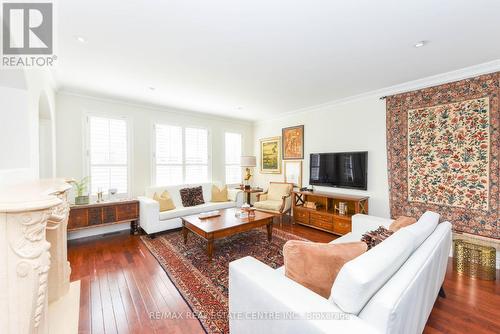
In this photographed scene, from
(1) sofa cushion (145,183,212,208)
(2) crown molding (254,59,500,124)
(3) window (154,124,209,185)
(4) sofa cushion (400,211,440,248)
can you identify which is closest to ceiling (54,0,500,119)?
(2) crown molding (254,59,500,124)

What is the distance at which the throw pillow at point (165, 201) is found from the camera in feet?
13.1

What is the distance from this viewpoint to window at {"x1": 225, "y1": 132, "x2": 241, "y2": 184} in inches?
228

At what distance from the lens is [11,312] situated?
93 centimetres

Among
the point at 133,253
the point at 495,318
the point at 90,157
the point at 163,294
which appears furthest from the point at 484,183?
the point at 90,157

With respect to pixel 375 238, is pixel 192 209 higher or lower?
lower

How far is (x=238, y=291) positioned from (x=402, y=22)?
8.43 feet

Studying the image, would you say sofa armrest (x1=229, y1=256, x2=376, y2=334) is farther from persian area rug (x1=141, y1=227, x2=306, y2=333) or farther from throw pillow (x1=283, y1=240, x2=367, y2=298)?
persian area rug (x1=141, y1=227, x2=306, y2=333)

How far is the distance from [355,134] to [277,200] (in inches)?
85.5

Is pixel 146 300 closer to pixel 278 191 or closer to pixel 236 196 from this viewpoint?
pixel 236 196

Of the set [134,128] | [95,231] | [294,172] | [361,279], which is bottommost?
[95,231]

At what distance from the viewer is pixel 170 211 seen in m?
3.99

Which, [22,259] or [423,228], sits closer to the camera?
[22,259]

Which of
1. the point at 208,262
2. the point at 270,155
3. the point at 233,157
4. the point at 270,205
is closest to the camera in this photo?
the point at 208,262

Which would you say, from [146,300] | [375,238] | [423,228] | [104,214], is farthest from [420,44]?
[104,214]
